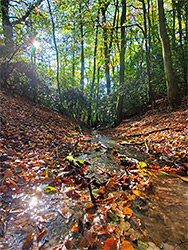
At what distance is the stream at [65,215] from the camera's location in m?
1.10

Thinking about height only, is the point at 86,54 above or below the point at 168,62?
above

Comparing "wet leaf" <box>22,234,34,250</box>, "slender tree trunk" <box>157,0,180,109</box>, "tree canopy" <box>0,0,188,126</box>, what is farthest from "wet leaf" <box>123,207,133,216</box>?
"slender tree trunk" <box>157,0,180,109</box>

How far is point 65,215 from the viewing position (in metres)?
1.38

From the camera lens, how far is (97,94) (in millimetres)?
12844

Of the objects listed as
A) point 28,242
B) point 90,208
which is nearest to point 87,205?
point 90,208

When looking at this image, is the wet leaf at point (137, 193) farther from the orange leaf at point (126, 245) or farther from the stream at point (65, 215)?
the orange leaf at point (126, 245)

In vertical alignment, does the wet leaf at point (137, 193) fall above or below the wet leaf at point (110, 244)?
below

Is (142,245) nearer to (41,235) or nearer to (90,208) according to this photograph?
(90,208)

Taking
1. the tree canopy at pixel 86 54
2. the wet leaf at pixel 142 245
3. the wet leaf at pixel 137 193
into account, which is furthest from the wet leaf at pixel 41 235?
the tree canopy at pixel 86 54

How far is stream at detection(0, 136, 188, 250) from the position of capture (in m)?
1.10

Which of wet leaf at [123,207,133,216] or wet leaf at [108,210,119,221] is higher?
wet leaf at [108,210,119,221]

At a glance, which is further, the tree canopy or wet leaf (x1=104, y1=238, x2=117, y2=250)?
the tree canopy

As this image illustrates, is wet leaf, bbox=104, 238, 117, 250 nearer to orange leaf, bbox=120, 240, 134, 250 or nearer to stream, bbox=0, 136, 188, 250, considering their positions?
orange leaf, bbox=120, 240, 134, 250

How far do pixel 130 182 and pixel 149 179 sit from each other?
0.26 meters
